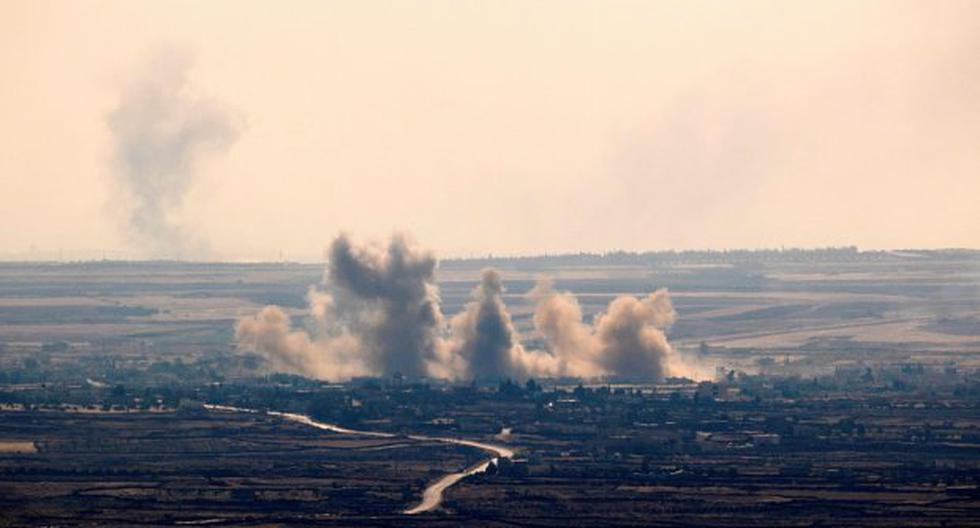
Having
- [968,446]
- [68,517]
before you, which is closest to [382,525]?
[68,517]

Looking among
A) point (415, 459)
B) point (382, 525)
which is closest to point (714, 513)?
point (382, 525)

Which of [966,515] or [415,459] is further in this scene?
[415,459]

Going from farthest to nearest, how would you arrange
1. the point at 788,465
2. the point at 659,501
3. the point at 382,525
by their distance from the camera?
the point at 788,465 < the point at 659,501 < the point at 382,525

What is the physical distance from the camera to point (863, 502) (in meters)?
163

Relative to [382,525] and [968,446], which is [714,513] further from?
[968,446]

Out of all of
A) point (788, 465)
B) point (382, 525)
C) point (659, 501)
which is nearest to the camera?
point (382, 525)

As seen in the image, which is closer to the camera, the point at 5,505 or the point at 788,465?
the point at 5,505

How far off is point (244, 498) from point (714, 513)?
2941 cm

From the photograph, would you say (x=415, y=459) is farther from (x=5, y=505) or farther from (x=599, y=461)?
(x=5, y=505)

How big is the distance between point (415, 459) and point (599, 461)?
42.4 feet

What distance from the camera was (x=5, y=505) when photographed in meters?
162

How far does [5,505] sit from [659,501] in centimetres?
4001

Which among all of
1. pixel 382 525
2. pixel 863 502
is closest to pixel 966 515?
pixel 863 502

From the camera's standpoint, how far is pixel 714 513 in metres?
159
